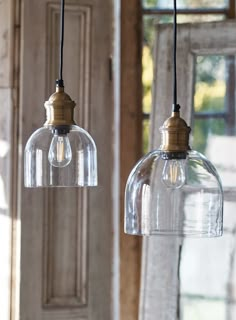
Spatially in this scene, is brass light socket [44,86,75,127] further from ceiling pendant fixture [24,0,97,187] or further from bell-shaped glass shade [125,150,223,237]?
bell-shaped glass shade [125,150,223,237]

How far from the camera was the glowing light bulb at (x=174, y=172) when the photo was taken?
45.7 inches

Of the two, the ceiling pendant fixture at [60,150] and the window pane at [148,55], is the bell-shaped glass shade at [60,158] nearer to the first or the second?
the ceiling pendant fixture at [60,150]

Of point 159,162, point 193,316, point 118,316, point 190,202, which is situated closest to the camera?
point 159,162

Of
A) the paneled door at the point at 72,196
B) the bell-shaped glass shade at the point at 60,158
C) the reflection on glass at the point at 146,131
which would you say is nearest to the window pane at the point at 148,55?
the reflection on glass at the point at 146,131

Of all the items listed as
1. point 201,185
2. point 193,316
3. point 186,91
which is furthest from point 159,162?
point 193,316

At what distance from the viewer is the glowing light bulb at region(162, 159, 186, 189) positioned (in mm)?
1160

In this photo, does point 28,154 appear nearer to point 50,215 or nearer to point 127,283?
point 50,215

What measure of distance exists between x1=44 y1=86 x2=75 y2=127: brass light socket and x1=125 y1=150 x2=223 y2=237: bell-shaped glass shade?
0.17 m

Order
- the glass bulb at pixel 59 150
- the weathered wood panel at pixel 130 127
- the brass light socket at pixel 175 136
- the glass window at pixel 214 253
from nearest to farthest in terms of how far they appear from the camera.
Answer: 1. the brass light socket at pixel 175 136
2. the glass bulb at pixel 59 150
3. the glass window at pixel 214 253
4. the weathered wood panel at pixel 130 127

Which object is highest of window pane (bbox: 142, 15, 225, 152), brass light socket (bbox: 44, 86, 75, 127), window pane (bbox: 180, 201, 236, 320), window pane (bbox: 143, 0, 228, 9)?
window pane (bbox: 143, 0, 228, 9)

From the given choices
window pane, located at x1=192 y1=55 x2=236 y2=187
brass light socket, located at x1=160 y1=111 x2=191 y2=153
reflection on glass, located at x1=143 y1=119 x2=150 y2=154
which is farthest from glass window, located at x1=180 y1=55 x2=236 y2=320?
brass light socket, located at x1=160 y1=111 x2=191 y2=153

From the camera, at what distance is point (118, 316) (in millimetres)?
2092

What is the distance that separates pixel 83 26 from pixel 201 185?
1003mm

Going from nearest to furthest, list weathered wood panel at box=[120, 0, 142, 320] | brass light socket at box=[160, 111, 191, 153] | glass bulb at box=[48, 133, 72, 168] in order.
→ 1. brass light socket at box=[160, 111, 191, 153]
2. glass bulb at box=[48, 133, 72, 168]
3. weathered wood panel at box=[120, 0, 142, 320]
